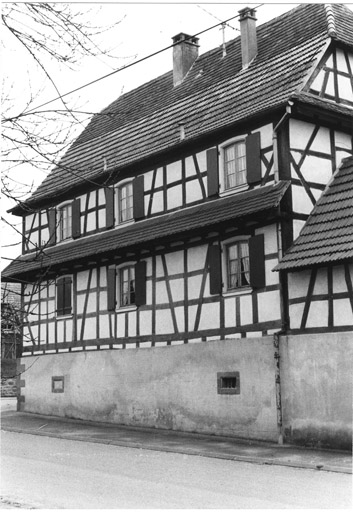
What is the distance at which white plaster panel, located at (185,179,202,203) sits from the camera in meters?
18.3

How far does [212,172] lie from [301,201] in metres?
2.67

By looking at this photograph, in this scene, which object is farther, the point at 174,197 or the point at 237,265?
the point at 174,197

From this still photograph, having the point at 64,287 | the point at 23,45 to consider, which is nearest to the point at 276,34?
the point at 64,287

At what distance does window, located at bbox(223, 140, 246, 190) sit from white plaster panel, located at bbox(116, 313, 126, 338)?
4.72m

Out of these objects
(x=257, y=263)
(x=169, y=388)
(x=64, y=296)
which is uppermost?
(x=64, y=296)

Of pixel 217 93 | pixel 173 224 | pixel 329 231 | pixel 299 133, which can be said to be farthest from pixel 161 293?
pixel 217 93

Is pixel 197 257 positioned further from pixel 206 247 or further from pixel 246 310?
pixel 246 310

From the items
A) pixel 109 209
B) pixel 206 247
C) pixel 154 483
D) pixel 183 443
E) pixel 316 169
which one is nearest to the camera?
pixel 154 483

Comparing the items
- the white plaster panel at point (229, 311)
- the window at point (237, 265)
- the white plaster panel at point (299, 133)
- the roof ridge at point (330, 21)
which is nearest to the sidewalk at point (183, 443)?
the white plaster panel at point (229, 311)

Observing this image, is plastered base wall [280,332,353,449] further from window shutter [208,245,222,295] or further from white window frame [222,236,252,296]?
window shutter [208,245,222,295]

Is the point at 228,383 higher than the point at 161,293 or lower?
lower

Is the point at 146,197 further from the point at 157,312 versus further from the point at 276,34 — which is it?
the point at 276,34

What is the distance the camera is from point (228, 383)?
651 inches

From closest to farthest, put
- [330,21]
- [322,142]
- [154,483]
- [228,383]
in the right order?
[154,483] → [228,383] → [322,142] → [330,21]
